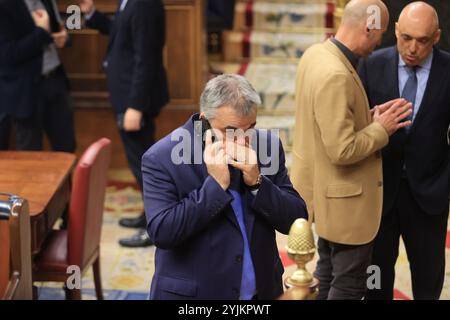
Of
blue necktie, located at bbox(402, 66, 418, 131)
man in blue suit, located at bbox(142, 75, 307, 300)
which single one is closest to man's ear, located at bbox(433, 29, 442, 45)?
blue necktie, located at bbox(402, 66, 418, 131)

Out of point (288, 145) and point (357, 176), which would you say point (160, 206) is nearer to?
point (357, 176)

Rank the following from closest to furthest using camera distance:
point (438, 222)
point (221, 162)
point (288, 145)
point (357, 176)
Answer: point (221, 162)
point (357, 176)
point (438, 222)
point (288, 145)

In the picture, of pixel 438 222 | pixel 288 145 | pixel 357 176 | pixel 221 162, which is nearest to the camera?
pixel 221 162

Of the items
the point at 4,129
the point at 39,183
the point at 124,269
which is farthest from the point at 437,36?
the point at 4,129

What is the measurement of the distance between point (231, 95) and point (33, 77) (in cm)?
322

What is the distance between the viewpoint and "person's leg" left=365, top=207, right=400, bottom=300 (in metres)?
3.91

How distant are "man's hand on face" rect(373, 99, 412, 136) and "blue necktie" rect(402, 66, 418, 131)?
179mm

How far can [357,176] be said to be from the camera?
12.0 feet

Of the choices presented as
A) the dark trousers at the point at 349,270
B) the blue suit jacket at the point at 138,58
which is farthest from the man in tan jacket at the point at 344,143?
the blue suit jacket at the point at 138,58

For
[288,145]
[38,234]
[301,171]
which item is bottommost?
[288,145]

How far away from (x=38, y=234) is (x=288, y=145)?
3.05 metres

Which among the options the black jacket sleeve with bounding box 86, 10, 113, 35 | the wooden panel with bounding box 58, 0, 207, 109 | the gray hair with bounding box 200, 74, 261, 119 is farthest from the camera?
the wooden panel with bounding box 58, 0, 207, 109

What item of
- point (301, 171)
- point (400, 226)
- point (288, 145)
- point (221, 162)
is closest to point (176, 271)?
point (221, 162)

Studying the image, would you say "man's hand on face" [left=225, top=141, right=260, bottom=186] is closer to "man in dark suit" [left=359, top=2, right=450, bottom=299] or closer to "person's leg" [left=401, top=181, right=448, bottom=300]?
"man in dark suit" [left=359, top=2, right=450, bottom=299]
